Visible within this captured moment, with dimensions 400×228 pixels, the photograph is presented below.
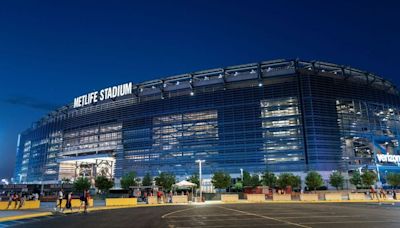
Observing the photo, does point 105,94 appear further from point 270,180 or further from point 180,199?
point 180,199

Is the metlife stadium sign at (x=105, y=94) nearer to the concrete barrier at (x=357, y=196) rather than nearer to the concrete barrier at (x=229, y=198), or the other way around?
the concrete barrier at (x=229, y=198)

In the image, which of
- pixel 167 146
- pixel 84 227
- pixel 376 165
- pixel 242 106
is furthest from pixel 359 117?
pixel 84 227

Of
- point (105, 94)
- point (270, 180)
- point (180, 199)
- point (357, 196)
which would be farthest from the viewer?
point (105, 94)

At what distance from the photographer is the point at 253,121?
12850 cm

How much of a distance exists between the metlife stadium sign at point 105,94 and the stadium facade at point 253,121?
0.49m

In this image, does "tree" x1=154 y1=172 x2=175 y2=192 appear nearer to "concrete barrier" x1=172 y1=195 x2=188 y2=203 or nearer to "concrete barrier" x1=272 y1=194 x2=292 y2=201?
"concrete barrier" x1=172 y1=195 x2=188 y2=203

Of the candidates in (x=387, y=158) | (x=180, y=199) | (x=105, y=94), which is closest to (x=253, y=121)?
(x=387, y=158)

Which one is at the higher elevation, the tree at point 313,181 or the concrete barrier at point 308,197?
the tree at point 313,181

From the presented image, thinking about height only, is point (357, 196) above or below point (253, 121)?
below

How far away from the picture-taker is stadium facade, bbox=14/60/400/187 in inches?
4815

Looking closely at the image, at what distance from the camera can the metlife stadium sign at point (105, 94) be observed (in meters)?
147

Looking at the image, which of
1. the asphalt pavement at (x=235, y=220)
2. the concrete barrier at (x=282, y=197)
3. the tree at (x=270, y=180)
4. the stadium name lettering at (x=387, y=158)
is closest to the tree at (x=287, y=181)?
the tree at (x=270, y=180)

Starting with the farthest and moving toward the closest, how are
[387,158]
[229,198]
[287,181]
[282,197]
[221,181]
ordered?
[387,158], [221,181], [287,181], [229,198], [282,197]

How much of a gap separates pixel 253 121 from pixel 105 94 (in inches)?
2777
